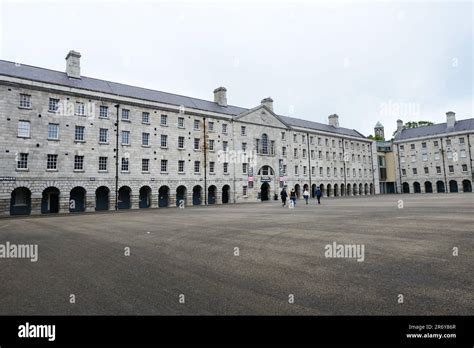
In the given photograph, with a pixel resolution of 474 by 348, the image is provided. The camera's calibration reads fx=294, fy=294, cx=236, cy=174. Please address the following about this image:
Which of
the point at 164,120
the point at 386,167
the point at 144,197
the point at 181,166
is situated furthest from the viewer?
the point at 386,167

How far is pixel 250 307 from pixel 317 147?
59.7m

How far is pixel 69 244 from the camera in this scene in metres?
10.6

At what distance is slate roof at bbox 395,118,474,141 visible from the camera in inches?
2605

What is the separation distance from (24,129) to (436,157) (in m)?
79.8

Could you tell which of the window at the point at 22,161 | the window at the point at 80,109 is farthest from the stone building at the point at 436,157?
the window at the point at 22,161

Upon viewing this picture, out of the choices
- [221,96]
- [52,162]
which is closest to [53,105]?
[52,162]

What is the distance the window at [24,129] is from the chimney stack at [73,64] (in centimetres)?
879

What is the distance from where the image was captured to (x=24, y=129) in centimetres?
2962

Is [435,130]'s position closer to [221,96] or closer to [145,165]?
[221,96]

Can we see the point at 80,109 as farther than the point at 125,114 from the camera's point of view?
No

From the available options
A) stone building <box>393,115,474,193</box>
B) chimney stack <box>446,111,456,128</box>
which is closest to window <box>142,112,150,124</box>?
stone building <box>393,115,474,193</box>

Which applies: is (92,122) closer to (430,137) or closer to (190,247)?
(190,247)

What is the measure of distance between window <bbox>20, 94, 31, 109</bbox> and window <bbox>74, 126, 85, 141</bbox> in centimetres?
486
